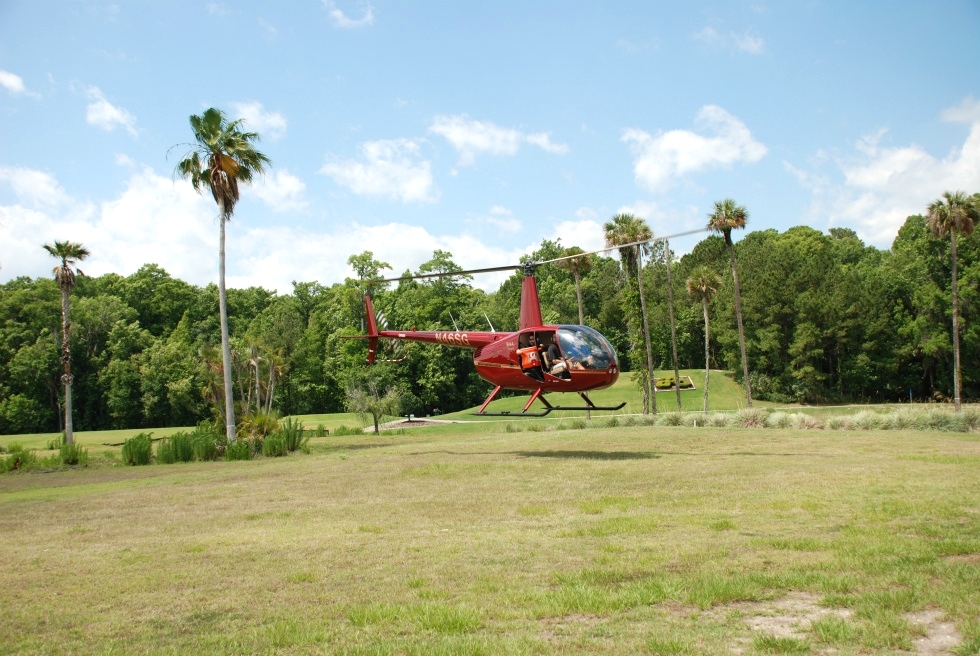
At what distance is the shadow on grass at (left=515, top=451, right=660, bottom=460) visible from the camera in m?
18.3

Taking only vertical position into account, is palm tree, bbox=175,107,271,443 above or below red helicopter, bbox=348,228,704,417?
above

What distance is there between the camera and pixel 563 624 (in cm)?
548

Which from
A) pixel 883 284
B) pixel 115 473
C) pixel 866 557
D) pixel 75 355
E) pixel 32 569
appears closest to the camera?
pixel 866 557

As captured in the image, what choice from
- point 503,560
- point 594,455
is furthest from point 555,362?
point 503,560

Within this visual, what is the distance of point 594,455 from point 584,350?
3.67 meters

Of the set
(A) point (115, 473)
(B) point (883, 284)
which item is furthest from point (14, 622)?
(B) point (883, 284)

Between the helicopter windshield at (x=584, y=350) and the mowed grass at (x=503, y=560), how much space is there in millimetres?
2461

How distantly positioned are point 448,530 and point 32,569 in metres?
4.79

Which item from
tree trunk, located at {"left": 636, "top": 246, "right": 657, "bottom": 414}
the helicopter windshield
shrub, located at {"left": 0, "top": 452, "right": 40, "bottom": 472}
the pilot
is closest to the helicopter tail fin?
the pilot

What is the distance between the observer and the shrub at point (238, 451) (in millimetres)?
24109

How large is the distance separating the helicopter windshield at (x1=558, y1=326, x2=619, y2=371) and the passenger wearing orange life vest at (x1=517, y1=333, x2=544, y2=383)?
76 cm

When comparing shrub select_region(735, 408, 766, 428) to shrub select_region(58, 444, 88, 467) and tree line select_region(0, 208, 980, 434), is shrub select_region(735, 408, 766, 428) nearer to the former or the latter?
tree line select_region(0, 208, 980, 434)

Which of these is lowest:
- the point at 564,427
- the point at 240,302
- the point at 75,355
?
the point at 564,427

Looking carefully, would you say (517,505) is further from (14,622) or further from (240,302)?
(240,302)
